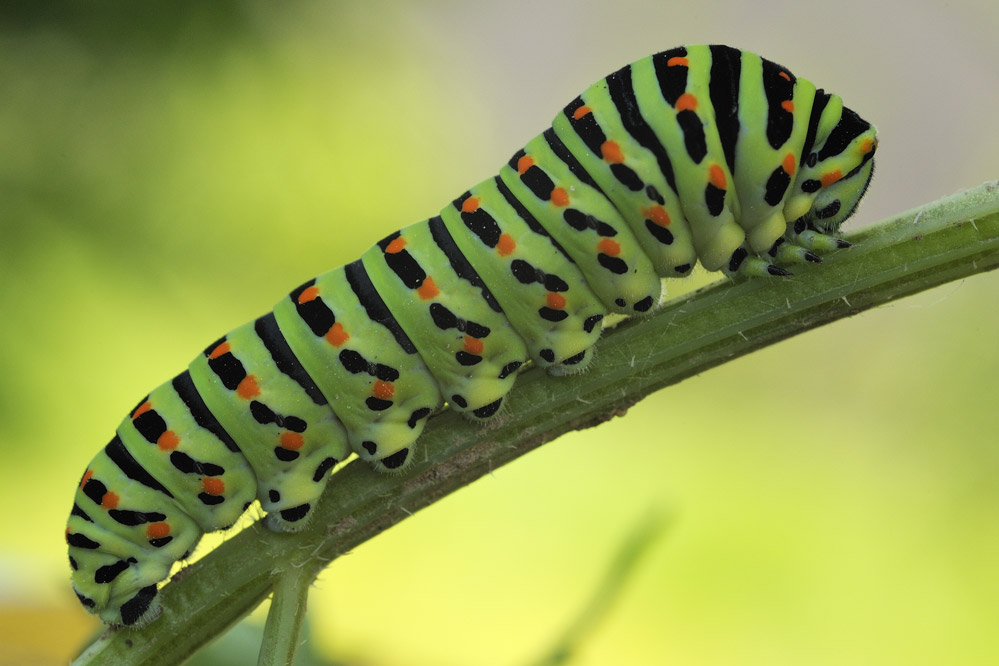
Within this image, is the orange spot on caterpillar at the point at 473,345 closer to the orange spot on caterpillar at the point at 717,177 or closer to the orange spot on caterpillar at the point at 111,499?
the orange spot on caterpillar at the point at 717,177

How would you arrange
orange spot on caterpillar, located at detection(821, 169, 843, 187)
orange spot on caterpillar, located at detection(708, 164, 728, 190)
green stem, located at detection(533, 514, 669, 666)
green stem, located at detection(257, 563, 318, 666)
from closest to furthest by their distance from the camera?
green stem, located at detection(257, 563, 318, 666)
orange spot on caterpillar, located at detection(708, 164, 728, 190)
orange spot on caterpillar, located at detection(821, 169, 843, 187)
green stem, located at detection(533, 514, 669, 666)

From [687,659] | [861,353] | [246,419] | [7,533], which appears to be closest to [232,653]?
[246,419]

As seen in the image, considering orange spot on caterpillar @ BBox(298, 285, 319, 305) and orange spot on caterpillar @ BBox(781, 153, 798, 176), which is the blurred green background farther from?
orange spot on caterpillar @ BBox(781, 153, 798, 176)

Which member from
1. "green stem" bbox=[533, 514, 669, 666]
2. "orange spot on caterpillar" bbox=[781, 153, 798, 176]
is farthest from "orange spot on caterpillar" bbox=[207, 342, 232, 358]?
"orange spot on caterpillar" bbox=[781, 153, 798, 176]

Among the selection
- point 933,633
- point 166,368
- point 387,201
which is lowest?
point 933,633

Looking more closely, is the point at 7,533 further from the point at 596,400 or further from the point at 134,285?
the point at 596,400

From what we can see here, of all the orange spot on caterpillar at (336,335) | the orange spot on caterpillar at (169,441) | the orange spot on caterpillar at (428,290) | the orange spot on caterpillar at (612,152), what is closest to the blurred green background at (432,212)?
the orange spot on caterpillar at (169,441)
